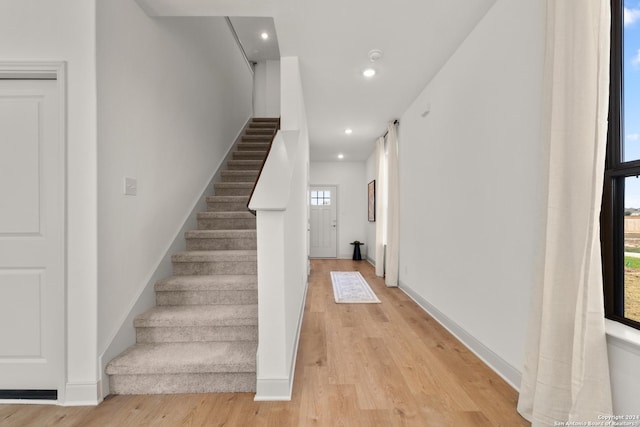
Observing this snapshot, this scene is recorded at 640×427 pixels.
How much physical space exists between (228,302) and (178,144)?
5.32ft

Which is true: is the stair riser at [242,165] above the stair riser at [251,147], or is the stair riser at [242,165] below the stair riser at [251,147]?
below

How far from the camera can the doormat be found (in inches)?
152

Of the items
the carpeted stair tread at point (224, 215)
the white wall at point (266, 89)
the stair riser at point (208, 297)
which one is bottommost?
the stair riser at point (208, 297)

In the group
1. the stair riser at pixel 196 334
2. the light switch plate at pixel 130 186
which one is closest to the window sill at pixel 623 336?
the stair riser at pixel 196 334

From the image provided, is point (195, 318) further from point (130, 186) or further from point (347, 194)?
point (347, 194)

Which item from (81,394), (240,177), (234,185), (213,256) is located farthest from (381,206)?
(81,394)

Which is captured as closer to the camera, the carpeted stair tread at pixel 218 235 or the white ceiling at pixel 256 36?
the carpeted stair tread at pixel 218 235

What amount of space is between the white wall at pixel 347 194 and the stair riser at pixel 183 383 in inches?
235

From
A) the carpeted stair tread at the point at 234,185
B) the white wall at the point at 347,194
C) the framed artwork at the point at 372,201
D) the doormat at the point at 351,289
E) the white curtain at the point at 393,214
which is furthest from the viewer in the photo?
the white wall at the point at 347,194

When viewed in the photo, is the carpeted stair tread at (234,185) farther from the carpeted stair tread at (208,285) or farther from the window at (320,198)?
the window at (320,198)

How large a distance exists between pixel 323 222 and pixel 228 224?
15.3ft

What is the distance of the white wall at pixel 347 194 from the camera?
7754mm

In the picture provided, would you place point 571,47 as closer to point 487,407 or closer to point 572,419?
point 572,419

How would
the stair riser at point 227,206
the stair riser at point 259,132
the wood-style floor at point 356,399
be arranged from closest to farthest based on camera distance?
the wood-style floor at point 356,399 → the stair riser at point 227,206 → the stair riser at point 259,132
